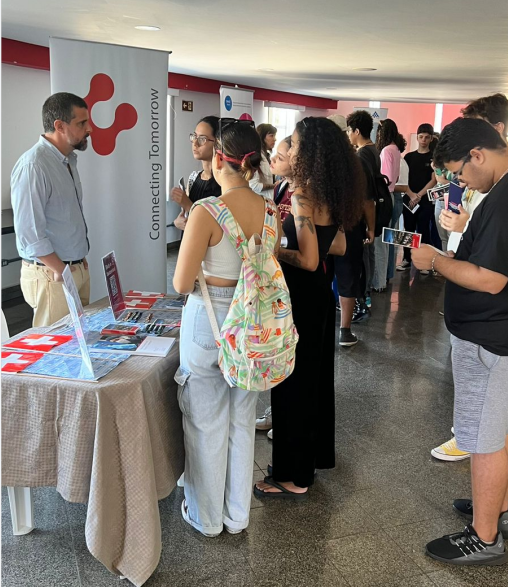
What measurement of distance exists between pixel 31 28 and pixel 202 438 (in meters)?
3.79

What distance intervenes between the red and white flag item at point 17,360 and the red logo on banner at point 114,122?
7.10 feet

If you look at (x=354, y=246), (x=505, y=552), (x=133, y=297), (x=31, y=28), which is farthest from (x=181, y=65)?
(x=505, y=552)

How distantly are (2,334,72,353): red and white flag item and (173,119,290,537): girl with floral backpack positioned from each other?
1.64 ft

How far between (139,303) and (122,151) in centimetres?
159

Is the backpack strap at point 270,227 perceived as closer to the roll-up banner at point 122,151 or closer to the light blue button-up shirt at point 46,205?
the light blue button-up shirt at point 46,205

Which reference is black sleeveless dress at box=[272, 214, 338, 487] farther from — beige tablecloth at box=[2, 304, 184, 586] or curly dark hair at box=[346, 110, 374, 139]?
curly dark hair at box=[346, 110, 374, 139]

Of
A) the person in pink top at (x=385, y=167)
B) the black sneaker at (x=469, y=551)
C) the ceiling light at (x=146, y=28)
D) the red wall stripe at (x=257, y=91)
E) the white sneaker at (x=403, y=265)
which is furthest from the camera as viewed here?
the red wall stripe at (x=257, y=91)

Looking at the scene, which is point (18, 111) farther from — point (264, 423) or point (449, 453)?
point (449, 453)

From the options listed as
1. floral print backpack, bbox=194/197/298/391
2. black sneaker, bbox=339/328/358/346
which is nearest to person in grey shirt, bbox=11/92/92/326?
floral print backpack, bbox=194/197/298/391

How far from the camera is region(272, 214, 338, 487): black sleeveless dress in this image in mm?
2322

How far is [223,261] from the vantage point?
77.6 inches

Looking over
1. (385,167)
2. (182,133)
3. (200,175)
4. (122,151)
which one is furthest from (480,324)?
(182,133)

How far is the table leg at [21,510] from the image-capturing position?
2.13 metres

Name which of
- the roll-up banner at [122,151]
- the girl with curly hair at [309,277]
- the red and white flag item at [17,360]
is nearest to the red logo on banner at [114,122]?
the roll-up banner at [122,151]
